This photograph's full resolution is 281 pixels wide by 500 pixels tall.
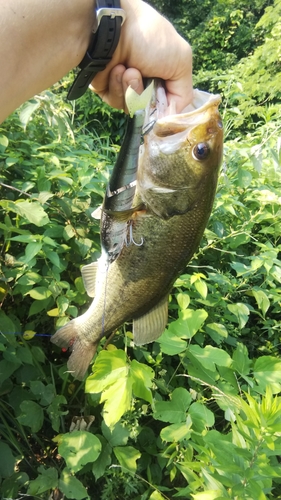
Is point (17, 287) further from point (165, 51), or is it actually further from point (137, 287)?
point (165, 51)

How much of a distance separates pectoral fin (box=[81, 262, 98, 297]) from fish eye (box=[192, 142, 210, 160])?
59 cm

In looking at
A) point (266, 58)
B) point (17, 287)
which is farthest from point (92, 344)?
point (266, 58)

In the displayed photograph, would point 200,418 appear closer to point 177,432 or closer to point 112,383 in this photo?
point 177,432

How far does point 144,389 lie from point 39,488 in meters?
0.65

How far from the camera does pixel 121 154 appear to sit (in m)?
1.23

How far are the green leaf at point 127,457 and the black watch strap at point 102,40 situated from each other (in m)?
1.47

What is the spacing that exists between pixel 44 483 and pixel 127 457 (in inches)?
14.1

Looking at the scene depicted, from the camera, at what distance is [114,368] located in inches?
63.2

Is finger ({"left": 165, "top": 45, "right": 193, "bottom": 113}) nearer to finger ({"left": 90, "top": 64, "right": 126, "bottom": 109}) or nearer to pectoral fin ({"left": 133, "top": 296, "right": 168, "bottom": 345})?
finger ({"left": 90, "top": 64, "right": 126, "bottom": 109})

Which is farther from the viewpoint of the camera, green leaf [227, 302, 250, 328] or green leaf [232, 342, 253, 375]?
green leaf [227, 302, 250, 328]

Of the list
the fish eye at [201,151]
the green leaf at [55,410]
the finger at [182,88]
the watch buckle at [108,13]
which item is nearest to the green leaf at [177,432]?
the green leaf at [55,410]

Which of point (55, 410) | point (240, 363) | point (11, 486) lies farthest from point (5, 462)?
point (240, 363)

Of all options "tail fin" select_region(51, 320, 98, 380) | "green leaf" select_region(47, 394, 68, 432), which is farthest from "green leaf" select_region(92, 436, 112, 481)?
"tail fin" select_region(51, 320, 98, 380)

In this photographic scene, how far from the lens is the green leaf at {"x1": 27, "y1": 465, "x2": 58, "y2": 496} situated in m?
1.67
